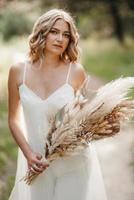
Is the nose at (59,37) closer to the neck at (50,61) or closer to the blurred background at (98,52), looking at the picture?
the neck at (50,61)

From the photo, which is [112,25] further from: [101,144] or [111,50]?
[101,144]

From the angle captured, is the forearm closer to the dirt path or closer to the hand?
the hand

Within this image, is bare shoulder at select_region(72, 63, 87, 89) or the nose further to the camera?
bare shoulder at select_region(72, 63, 87, 89)

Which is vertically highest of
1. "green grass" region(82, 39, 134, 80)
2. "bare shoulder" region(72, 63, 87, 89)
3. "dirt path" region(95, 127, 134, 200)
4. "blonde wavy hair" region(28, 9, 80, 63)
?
"blonde wavy hair" region(28, 9, 80, 63)

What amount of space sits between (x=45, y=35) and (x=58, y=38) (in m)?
0.11

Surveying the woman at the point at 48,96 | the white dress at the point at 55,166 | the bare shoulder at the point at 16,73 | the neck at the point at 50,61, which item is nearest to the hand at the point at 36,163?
the woman at the point at 48,96

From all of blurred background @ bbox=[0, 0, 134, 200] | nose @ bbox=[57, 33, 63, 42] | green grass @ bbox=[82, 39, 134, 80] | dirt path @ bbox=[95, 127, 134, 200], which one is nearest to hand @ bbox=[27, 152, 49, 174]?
nose @ bbox=[57, 33, 63, 42]

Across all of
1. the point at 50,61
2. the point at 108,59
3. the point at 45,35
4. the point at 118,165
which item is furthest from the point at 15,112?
the point at 108,59

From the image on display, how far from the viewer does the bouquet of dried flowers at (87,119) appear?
4625mm

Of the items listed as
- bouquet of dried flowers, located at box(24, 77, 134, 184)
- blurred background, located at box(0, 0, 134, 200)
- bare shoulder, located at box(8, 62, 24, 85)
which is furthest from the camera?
blurred background, located at box(0, 0, 134, 200)

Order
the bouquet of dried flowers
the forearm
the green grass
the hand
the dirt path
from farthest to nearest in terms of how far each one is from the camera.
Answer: the green grass < the dirt path < the forearm < the hand < the bouquet of dried flowers

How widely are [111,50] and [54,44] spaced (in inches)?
983

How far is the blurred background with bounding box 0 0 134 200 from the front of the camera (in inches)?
360

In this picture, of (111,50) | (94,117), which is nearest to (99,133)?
(94,117)
